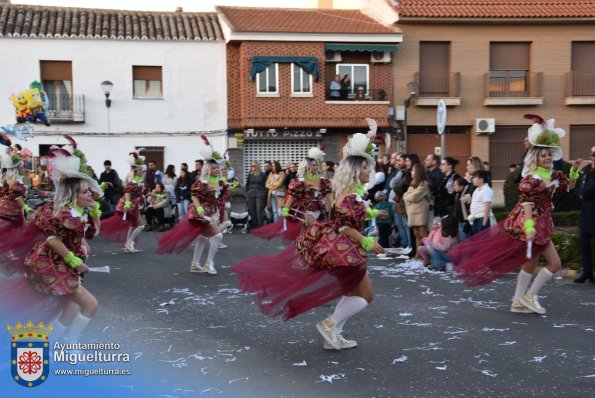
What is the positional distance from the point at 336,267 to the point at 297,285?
1.47ft

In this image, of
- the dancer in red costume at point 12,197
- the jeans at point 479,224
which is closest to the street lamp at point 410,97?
the jeans at point 479,224

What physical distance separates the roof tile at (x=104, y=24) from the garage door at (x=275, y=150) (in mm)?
4461

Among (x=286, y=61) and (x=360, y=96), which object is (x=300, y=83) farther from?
(x=360, y=96)

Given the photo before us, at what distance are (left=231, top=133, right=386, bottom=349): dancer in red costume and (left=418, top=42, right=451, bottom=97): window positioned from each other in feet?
66.3

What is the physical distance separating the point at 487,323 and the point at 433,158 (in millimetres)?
5812

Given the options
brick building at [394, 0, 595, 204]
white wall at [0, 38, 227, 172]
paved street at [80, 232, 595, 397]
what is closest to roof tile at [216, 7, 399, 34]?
white wall at [0, 38, 227, 172]

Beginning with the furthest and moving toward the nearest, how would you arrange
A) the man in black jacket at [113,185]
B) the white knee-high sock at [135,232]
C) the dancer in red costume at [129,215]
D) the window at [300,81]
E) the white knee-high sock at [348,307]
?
the window at [300,81], the man in black jacket at [113,185], the white knee-high sock at [135,232], the dancer in red costume at [129,215], the white knee-high sock at [348,307]

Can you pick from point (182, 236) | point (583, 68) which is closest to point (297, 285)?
point (182, 236)

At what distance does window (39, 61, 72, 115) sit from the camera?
24.6 m

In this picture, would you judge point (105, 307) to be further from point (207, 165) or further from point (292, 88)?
point (292, 88)

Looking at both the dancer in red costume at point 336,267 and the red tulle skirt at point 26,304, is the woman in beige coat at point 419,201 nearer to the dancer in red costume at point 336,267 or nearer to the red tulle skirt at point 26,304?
the dancer in red costume at point 336,267

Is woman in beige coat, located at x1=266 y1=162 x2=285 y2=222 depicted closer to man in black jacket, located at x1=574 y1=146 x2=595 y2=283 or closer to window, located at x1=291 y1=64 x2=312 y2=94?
window, located at x1=291 y1=64 x2=312 y2=94

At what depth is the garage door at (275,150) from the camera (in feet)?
83.7

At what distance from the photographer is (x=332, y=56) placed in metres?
25.3
